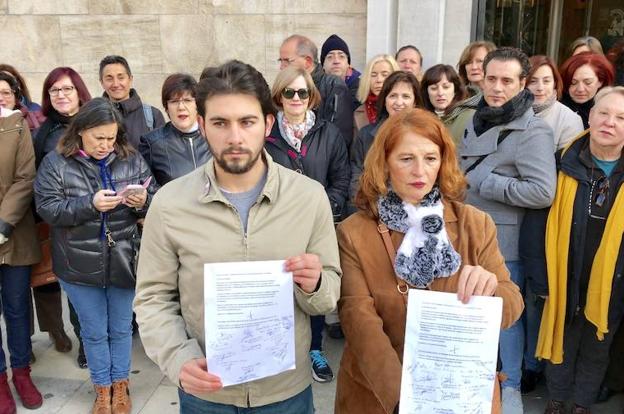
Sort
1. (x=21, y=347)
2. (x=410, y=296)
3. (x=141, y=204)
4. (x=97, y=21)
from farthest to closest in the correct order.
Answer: (x=97, y=21) → (x=21, y=347) → (x=141, y=204) → (x=410, y=296)

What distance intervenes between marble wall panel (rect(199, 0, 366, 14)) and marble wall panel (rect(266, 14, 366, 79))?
66 millimetres

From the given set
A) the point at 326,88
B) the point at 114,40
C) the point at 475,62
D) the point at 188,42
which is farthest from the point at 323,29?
the point at 114,40

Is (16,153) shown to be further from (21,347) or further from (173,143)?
(21,347)

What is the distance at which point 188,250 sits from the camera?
195 centimetres

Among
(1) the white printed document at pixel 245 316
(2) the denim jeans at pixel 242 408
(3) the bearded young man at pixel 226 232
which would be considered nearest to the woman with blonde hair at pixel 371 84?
(3) the bearded young man at pixel 226 232

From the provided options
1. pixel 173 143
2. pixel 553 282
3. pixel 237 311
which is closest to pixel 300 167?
pixel 173 143

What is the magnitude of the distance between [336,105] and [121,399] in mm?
2634

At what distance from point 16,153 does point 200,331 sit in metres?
2.21

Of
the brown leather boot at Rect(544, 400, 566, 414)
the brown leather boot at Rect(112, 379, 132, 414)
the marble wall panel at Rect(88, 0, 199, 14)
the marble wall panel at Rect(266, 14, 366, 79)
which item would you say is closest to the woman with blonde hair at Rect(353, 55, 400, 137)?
the marble wall panel at Rect(266, 14, 366, 79)

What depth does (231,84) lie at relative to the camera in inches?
76.2

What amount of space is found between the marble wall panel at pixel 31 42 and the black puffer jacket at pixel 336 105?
4302 mm

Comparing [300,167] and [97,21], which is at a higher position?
[97,21]

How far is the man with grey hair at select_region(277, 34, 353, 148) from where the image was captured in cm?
457

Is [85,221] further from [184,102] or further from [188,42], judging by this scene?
[188,42]
